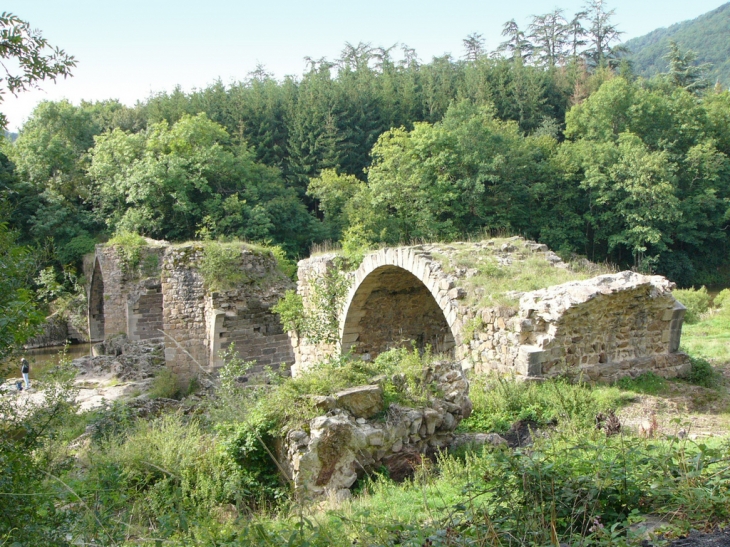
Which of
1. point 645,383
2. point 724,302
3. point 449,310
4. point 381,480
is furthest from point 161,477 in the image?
point 724,302

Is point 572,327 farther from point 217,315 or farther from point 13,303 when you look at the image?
point 217,315

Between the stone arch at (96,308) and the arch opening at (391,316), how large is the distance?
48.8ft

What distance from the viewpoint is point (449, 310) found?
30.8ft

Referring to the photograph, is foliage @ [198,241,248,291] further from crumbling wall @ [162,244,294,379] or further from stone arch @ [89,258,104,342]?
stone arch @ [89,258,104,342]

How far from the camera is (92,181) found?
27.3 metres

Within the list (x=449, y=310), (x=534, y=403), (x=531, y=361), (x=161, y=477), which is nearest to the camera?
(x=161, y=477)

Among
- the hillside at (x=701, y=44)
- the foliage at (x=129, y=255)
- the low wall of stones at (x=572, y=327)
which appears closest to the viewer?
the low wall of stones at (x=572, y=327)

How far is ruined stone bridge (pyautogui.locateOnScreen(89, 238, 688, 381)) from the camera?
792 cm

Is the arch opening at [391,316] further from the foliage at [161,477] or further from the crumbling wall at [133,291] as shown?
the crumbling wall at [133,291]

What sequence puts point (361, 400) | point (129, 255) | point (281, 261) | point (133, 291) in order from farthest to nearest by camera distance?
1. point (129, 255)
2. point (133, 291)
3. point (281, 261)
4. point (361, 400)

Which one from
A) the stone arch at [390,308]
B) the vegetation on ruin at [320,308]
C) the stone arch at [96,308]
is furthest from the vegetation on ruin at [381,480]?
the stone arch at [96,308]

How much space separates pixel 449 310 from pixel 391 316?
378 cm

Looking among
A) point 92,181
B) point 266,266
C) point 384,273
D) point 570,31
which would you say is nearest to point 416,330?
point 384,273

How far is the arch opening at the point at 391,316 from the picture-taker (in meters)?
12.2
